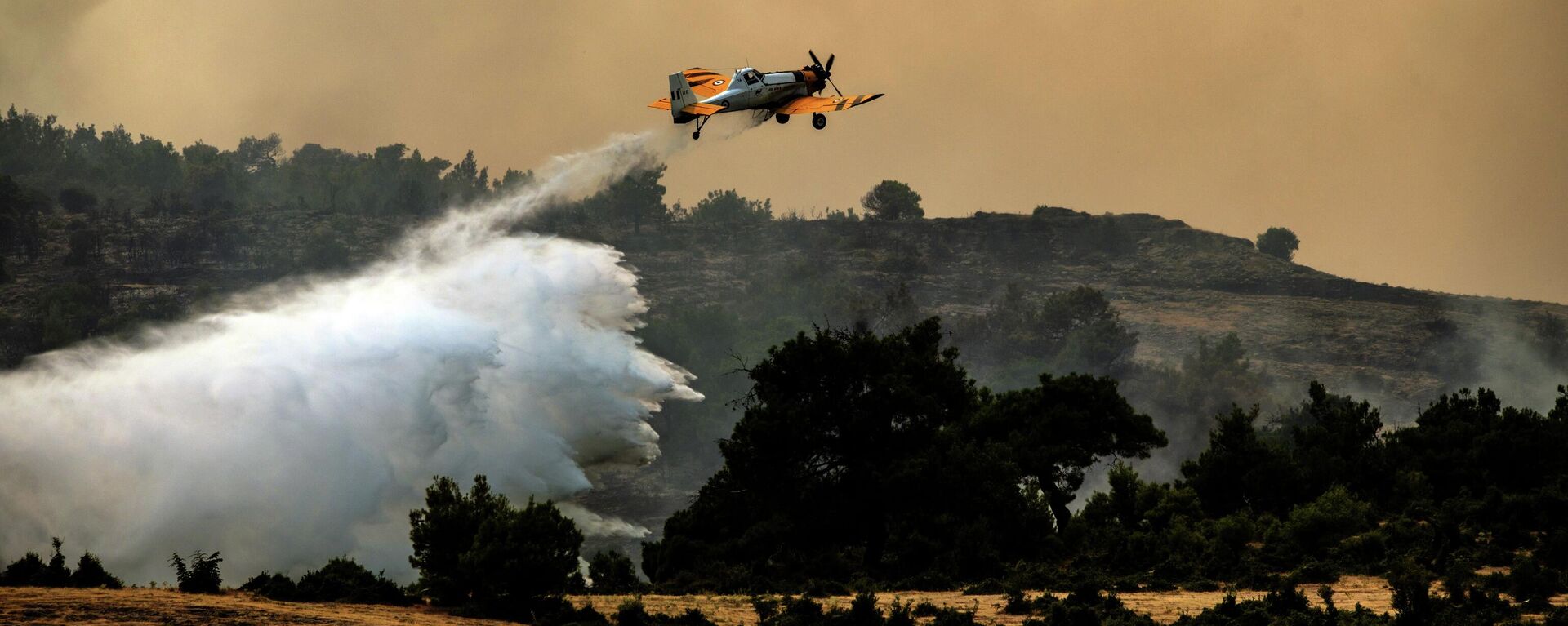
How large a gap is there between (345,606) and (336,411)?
90.0 ft

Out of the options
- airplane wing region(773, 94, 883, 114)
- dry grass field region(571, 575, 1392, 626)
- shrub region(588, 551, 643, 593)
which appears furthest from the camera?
airplane wing region(773, 94, 883, 114)

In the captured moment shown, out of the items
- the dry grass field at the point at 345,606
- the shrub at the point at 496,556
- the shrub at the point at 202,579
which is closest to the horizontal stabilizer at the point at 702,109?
the dry grass field at the point at 345,606

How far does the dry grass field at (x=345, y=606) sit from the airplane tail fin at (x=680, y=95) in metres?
24.0

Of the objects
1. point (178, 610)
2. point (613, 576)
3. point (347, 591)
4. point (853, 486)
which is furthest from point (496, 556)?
point (853, 486)

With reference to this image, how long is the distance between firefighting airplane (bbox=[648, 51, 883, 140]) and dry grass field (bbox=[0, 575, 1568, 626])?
23640 millimetres

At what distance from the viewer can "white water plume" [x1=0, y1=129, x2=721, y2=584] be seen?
5719cm

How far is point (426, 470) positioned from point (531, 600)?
31498 millimetres

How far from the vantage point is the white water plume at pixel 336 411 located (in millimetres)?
57188

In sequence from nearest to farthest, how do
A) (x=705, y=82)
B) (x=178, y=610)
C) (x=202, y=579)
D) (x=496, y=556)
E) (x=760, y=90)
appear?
(x=178, y=610) < (x=496, y=556) < (x=202, y=579) < (x=760, y=90) < (x=705, y=82)

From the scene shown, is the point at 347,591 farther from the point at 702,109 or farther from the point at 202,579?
the point at 702,109

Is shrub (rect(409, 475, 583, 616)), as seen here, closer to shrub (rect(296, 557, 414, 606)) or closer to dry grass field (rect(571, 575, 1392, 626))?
shrub (rect(296, 557, 414, 606))

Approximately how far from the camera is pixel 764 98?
62.9m

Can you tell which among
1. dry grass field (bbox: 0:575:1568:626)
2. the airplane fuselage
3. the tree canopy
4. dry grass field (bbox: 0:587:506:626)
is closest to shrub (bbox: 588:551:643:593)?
dry grass field (bbox: 0:575:1568:626)

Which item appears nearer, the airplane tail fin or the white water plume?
the white water plume
